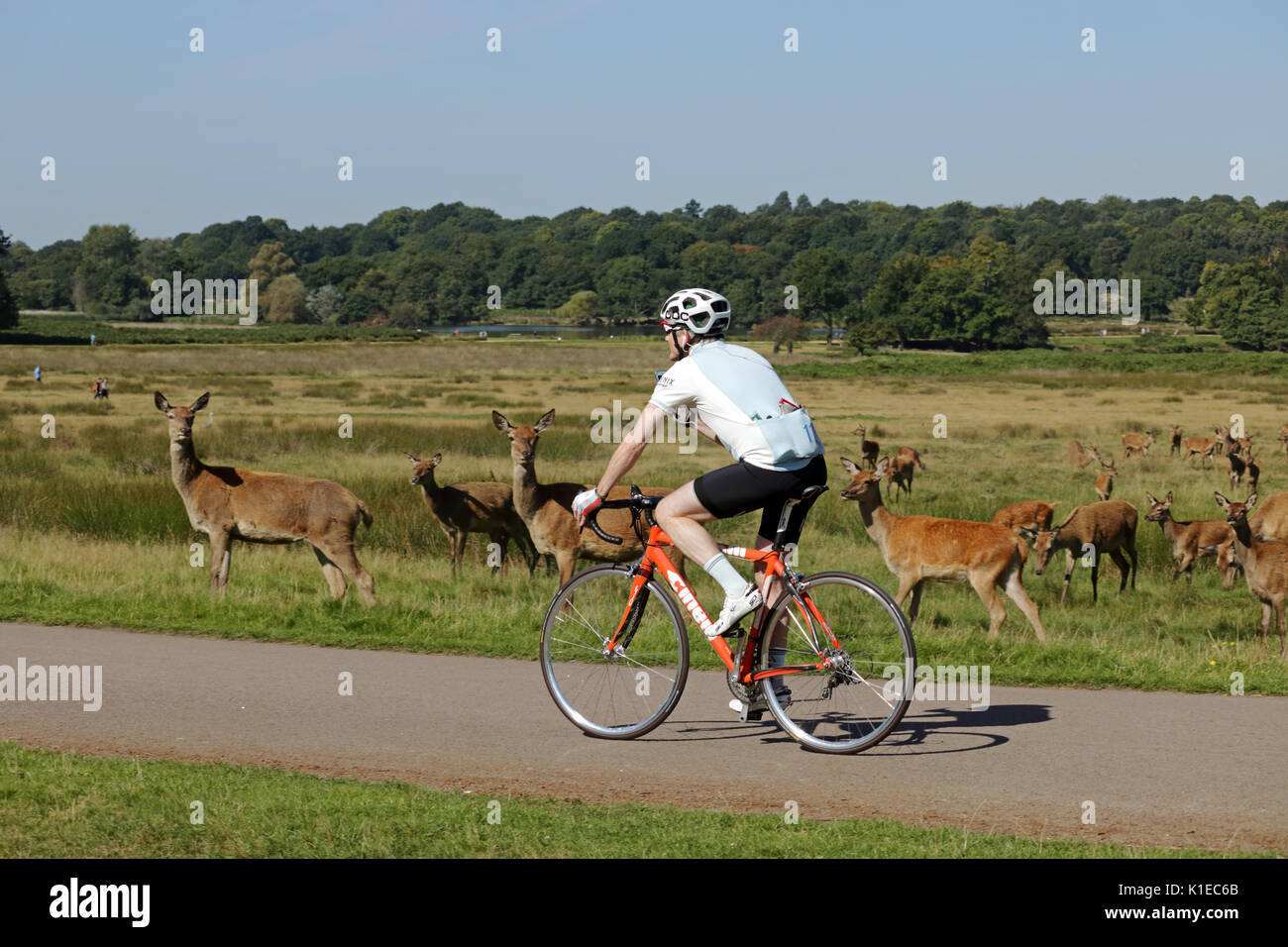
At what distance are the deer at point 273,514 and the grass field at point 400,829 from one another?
662cm

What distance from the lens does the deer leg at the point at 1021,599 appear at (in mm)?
12312

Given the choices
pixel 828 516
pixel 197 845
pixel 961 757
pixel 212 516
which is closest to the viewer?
pixel 197 845

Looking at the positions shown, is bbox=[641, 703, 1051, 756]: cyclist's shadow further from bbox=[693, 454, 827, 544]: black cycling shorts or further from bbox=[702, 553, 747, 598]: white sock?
bbox=[693, 454, 827, 544]: black cycling shorts

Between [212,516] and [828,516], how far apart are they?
11.5 meters

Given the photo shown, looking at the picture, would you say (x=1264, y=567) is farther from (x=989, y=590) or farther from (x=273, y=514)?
(x=273, y=514)

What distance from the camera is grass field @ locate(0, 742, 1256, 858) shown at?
5375 mm

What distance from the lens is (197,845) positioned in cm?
541

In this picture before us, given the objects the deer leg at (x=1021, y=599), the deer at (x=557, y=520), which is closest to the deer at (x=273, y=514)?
the deer at (x=557, y=520)

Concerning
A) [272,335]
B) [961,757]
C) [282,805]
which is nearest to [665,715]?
[961,757]

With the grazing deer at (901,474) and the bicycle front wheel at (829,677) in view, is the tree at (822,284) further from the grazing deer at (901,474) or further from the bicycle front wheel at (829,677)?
the bicycle front wheel at (829,677)

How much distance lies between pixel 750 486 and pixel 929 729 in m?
1.86

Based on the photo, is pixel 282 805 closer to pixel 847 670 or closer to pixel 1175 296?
pixel 847 670

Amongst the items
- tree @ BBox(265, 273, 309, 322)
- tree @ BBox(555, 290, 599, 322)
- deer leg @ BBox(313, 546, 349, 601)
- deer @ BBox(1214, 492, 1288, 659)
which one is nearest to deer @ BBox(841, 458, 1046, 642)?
deer @ BBox(1214, 492, 1288, 659)

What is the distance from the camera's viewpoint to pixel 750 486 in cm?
688
